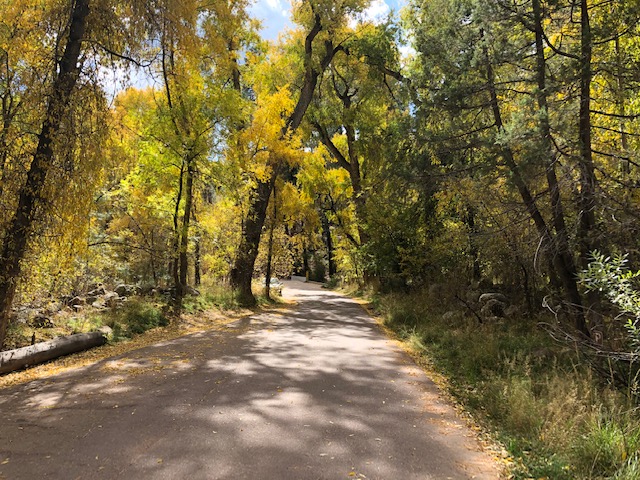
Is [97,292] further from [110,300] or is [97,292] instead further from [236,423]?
[236,423]

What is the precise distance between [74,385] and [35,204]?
2792 mm

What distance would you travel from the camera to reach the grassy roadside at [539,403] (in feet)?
11.5

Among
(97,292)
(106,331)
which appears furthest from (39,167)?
(97,292)

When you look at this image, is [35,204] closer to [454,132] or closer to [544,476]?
[544,476]

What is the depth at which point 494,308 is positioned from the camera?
11.5 meters

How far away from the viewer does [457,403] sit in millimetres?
5465

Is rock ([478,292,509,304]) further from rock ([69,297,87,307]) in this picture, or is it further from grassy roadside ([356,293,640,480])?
rock ([69,297,87,307])

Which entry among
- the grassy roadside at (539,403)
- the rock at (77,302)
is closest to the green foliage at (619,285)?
the grassy roadside at (539,403)

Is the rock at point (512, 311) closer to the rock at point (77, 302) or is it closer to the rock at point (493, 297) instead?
the rock at point (493, 297)

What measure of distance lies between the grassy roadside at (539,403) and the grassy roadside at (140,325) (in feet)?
19.6

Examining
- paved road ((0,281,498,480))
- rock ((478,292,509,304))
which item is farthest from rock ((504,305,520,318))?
paved road ((0,281,498,480))

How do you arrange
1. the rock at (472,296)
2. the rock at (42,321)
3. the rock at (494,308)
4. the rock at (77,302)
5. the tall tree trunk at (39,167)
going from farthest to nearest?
the rock at (472,296)
the rock at (77,302)
the rock at (494,308)
the rock at (42,321)
the tall tree trunk at (39,167)

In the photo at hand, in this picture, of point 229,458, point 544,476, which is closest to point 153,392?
point 229,458

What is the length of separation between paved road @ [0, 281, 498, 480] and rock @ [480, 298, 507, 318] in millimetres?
4502
